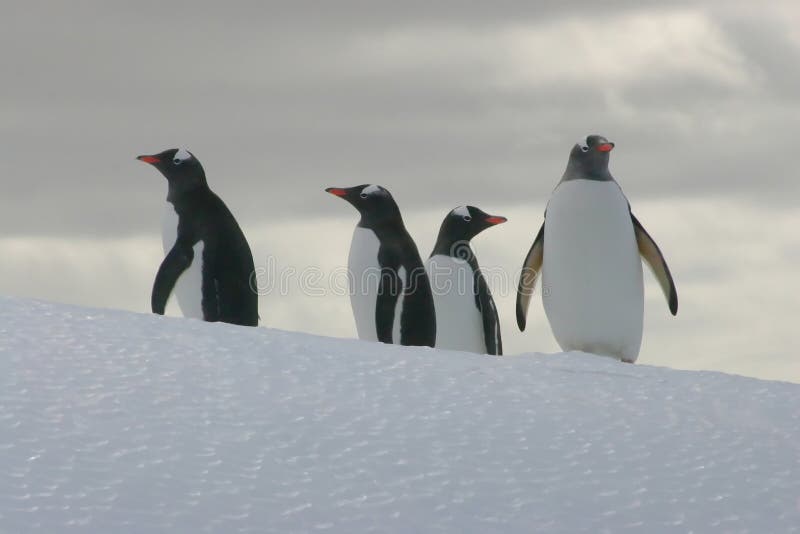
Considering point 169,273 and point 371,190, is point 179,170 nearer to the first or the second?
point 169,273

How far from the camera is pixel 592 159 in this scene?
12.5 feet

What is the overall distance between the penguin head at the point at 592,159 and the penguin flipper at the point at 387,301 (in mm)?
695

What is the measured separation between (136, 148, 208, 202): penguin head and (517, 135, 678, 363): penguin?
120cm

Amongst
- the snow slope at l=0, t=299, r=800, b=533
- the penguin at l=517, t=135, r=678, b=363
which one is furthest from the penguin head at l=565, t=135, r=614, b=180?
the snow slope at l=0, t=299, r=800, b=533

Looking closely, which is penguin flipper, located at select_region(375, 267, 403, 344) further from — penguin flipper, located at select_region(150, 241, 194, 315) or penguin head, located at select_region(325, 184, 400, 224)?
penguin flipper, located at select_region(150, 241, 194, 315)

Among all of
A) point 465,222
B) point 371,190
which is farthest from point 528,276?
point 371,190

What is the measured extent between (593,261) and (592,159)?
0.36 meters

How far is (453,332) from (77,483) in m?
3.31

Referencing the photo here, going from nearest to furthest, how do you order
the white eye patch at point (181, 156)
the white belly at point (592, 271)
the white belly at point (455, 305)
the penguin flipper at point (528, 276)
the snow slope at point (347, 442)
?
the snow slope at point (347, 442)
the white belly at point (592, 271)
the penguin flipper at point (528, 276)
the white eye patch at point (181, 156)
the white belly at point (455, 305)

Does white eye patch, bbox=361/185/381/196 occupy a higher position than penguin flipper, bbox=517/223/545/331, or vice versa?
white eye patch, bbox=361/185/381/196

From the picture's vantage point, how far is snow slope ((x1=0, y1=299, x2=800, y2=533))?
1212mm

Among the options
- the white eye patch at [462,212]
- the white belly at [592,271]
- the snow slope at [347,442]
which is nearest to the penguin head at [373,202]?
the white eye patch at [462,212]

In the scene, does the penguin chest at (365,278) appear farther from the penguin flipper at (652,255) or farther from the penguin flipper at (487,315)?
the penguin flipper at (652,255)

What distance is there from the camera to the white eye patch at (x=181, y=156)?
13.2 feet
